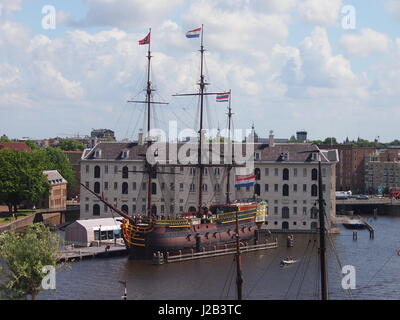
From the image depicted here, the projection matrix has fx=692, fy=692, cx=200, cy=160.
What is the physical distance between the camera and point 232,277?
68.1 metres

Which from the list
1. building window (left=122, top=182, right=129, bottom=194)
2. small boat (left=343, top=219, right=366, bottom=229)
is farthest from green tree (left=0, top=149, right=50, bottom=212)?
small boat (left=343, top=219, right=366, bottom=229)

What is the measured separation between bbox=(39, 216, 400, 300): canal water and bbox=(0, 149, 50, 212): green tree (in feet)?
139

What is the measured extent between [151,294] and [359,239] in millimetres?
48527

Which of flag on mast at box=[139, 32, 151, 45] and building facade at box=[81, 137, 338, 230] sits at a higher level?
flag on mast at box=[139, 32, 151, 45]

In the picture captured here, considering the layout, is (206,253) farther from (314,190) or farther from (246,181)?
(314,190)

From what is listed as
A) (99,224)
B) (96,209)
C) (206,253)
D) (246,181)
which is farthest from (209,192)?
(206,253)

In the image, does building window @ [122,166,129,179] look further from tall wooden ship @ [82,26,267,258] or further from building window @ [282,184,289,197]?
building window @ [282,184,289,197]

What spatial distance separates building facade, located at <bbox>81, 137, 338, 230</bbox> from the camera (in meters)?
108

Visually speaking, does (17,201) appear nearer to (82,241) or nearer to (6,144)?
(82,241)

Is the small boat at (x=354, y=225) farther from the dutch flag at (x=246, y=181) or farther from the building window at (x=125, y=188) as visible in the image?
the building window at (x=125, y=188)

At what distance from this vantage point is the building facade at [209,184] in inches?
4240

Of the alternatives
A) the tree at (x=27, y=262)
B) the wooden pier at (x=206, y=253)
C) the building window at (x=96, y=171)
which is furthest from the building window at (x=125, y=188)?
the tree at (x=27, y=262)

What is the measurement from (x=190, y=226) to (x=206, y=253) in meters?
3.81
